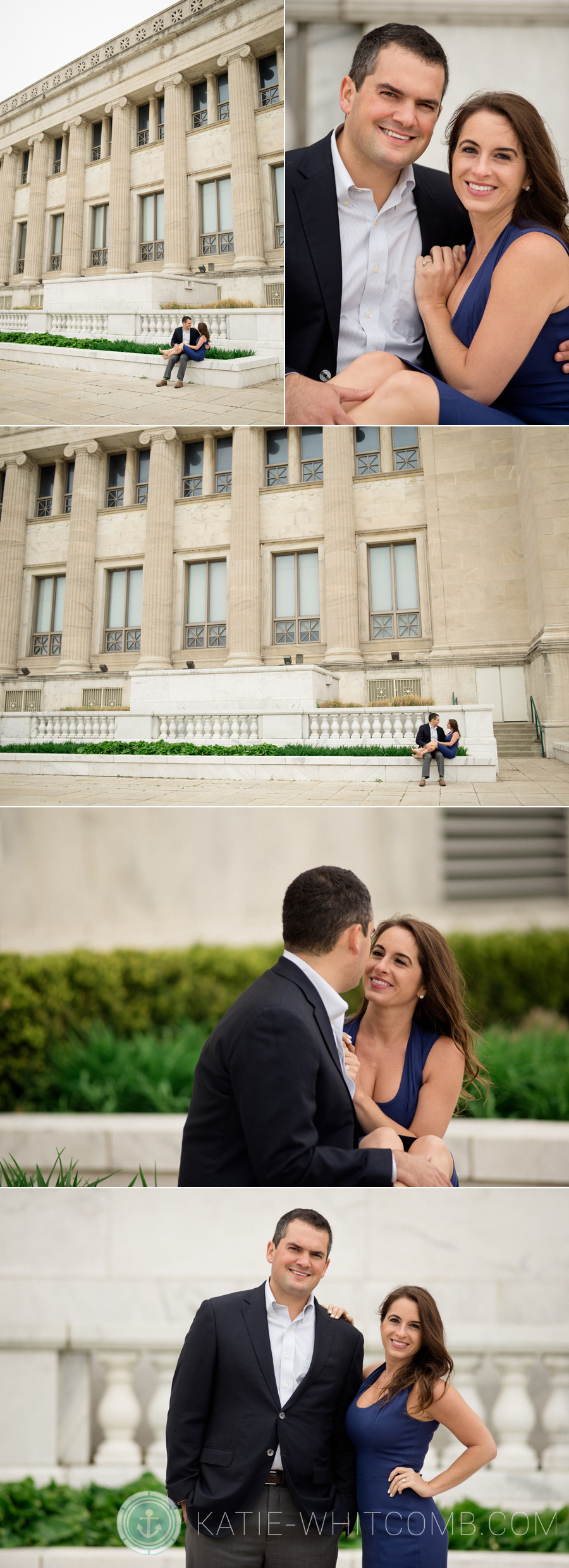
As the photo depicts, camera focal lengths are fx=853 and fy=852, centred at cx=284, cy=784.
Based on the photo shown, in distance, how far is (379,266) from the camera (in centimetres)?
331

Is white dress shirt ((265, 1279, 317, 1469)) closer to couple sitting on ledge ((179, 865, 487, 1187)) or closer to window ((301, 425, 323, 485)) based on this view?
couple sitting on ledge ((179, 865, 487, 1187))

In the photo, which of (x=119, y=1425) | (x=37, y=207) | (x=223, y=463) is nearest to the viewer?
(x=119, y=1425)

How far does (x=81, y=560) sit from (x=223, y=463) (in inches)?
28.4

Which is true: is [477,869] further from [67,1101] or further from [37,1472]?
[37,1472]

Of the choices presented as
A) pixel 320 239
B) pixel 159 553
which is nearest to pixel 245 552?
pixel 159 553

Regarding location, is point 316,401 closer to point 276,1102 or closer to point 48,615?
point 48,615

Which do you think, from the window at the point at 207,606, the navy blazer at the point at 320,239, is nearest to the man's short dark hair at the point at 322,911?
the window at the point at 207,606

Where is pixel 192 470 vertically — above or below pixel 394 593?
above

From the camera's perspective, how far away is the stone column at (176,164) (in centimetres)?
355

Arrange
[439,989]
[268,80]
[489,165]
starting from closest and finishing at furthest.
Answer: [439,989] < [489,165] < [268,80]

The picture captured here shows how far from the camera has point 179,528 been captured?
357 cm

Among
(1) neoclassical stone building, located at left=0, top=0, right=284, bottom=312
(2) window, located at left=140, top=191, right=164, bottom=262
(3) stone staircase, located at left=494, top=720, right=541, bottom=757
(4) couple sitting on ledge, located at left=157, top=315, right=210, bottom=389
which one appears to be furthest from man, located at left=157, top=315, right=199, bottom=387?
(3) stone staircase, located at left=494, top=720, right=541, bottom=757

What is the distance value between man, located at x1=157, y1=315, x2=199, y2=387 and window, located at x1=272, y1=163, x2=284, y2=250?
481 mm

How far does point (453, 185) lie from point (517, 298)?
476mm
